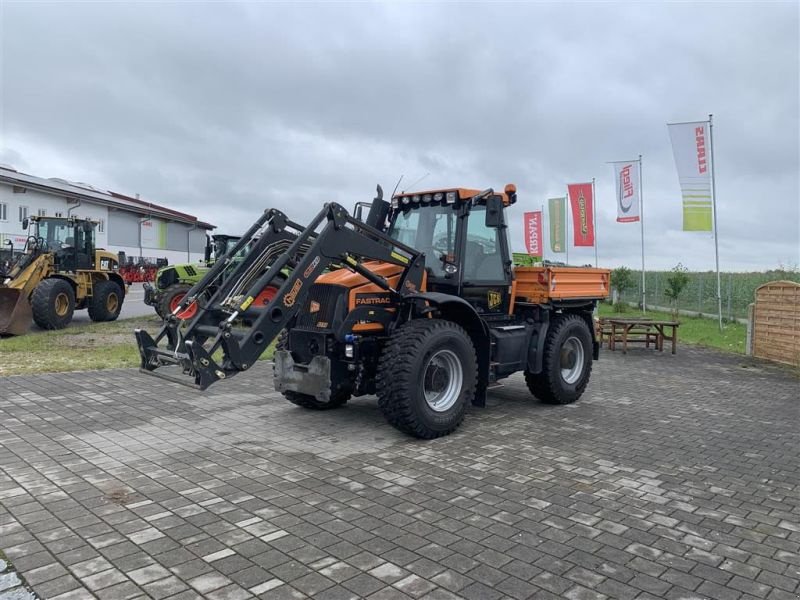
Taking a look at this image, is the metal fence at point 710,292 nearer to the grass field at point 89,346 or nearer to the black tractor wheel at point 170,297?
the grass field at point 89,346

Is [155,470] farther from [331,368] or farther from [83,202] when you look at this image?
[83,202]

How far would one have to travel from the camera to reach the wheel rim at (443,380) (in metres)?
6.14

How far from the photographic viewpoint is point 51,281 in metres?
14.4

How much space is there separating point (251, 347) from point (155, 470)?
1.25 metres

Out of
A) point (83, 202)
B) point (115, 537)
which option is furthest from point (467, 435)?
point (83, 202)

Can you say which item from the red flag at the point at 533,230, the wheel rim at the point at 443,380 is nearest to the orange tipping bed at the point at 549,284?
the wheel rim at the point at 443,380

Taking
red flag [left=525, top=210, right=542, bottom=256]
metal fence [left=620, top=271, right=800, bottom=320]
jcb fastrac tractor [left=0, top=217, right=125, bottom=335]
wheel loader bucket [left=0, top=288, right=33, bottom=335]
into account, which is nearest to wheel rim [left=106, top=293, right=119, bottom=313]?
jcb fastrac tractor [left=0, top=217, right=125, bottom=335]

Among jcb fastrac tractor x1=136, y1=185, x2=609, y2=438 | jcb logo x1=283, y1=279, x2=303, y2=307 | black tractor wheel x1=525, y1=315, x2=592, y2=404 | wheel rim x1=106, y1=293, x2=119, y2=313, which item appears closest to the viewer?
jcb logo x1=283, y1=279, x2=303, y2=307

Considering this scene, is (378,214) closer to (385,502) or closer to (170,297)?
(385,502)

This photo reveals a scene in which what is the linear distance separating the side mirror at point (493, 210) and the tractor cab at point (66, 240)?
523 inches

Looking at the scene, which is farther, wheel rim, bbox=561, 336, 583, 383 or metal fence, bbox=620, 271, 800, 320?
metal fence, bbox=620, 271, 800, 320

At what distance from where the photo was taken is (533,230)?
25.7 meters

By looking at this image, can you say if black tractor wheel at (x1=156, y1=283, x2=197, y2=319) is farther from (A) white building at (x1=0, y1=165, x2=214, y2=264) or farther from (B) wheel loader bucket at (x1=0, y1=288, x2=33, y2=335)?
(A) white building at (x1=0, y1=165, x2=214, y2=264)

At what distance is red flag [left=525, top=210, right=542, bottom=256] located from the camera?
82.8ft
